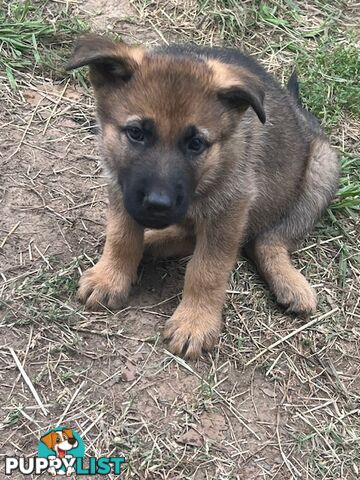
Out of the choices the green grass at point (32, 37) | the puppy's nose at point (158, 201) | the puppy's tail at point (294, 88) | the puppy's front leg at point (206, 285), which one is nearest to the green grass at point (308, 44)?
the puppy's tail at point (294, 88)

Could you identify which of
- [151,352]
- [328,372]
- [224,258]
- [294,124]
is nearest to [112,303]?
[151,352]

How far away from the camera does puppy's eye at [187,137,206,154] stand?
3.65 metres

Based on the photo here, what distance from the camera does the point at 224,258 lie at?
4.11 m

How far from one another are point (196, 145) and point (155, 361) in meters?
1.21

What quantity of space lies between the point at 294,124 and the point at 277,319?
1357 millimetres

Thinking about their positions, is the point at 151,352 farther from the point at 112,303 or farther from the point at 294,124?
the point at 294,124

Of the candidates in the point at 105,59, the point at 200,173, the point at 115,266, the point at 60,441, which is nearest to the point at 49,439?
the point at 60,441

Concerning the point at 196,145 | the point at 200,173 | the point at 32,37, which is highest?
the point at 196,145

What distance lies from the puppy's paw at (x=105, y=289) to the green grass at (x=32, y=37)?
202cm

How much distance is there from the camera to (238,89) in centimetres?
371

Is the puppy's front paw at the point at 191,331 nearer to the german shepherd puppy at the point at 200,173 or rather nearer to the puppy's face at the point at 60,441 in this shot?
the german shepherd puppy at the point at 200,173

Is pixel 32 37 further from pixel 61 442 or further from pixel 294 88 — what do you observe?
pixel 61 442

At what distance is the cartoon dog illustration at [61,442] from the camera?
345 centimetres

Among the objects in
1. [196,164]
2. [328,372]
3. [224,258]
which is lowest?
[328,372]
